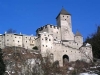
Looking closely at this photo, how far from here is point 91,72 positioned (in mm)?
72812

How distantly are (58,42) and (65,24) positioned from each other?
10843 millimetres

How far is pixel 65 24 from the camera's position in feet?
285

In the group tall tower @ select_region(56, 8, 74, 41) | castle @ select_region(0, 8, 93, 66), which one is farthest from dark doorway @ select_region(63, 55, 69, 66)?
tall tower @ select_region(56, 8, 74, 41)

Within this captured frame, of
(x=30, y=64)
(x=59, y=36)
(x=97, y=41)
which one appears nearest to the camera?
(x=30, y=64)

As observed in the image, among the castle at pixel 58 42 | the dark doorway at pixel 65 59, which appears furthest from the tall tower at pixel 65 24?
the dark doorway at pixel 65 59

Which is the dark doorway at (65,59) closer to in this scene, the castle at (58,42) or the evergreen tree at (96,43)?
the castle at (58,42)

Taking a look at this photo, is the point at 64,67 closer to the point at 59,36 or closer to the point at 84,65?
the point at 84,65

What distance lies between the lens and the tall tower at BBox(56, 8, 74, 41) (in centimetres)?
8538

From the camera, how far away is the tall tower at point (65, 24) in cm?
8538

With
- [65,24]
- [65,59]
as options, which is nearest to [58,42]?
[65,59]

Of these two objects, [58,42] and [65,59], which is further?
[65,59]

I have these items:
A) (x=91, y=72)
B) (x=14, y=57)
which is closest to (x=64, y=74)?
(x=91, y=72)

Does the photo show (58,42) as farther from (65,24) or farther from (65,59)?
(65,24)

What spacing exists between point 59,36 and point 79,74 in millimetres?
17550
